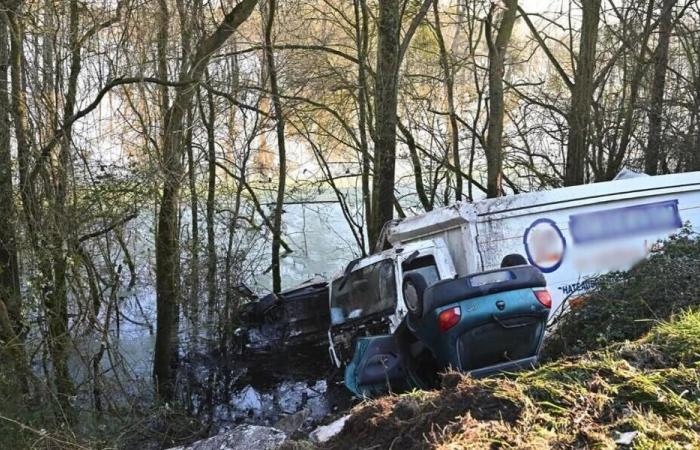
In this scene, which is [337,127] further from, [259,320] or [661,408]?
[661,408]

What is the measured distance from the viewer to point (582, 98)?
13148mm

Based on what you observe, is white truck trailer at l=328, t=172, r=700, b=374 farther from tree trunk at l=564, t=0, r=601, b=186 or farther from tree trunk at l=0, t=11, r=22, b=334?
tree trunk at l=564, t=0, r=601, b=186

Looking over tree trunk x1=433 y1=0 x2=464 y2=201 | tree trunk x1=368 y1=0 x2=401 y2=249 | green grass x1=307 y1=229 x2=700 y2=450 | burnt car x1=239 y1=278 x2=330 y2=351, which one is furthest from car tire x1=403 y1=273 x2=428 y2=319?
tree trunk x1=433 y1=0 x2=464 y2=201

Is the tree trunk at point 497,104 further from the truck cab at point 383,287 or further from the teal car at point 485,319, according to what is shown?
the teal car at point 485,319

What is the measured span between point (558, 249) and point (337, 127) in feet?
24.5

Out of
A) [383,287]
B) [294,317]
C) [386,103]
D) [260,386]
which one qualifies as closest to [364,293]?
[383,287]

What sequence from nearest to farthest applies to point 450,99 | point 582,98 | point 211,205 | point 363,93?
1. point 211,205
2. point 582,98
3. point 363,93
4. point 450,99

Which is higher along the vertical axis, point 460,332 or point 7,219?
point 7,219

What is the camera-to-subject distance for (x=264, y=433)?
15.0 ft

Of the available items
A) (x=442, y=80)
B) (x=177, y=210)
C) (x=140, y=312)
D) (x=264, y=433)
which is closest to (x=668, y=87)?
(x=442, y=80)

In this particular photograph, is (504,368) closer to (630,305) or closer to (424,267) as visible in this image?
(630,305)

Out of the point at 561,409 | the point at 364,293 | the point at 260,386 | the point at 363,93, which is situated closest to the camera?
the point at 561,409

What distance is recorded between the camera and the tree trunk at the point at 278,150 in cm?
1194

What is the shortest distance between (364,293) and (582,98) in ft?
25.1
